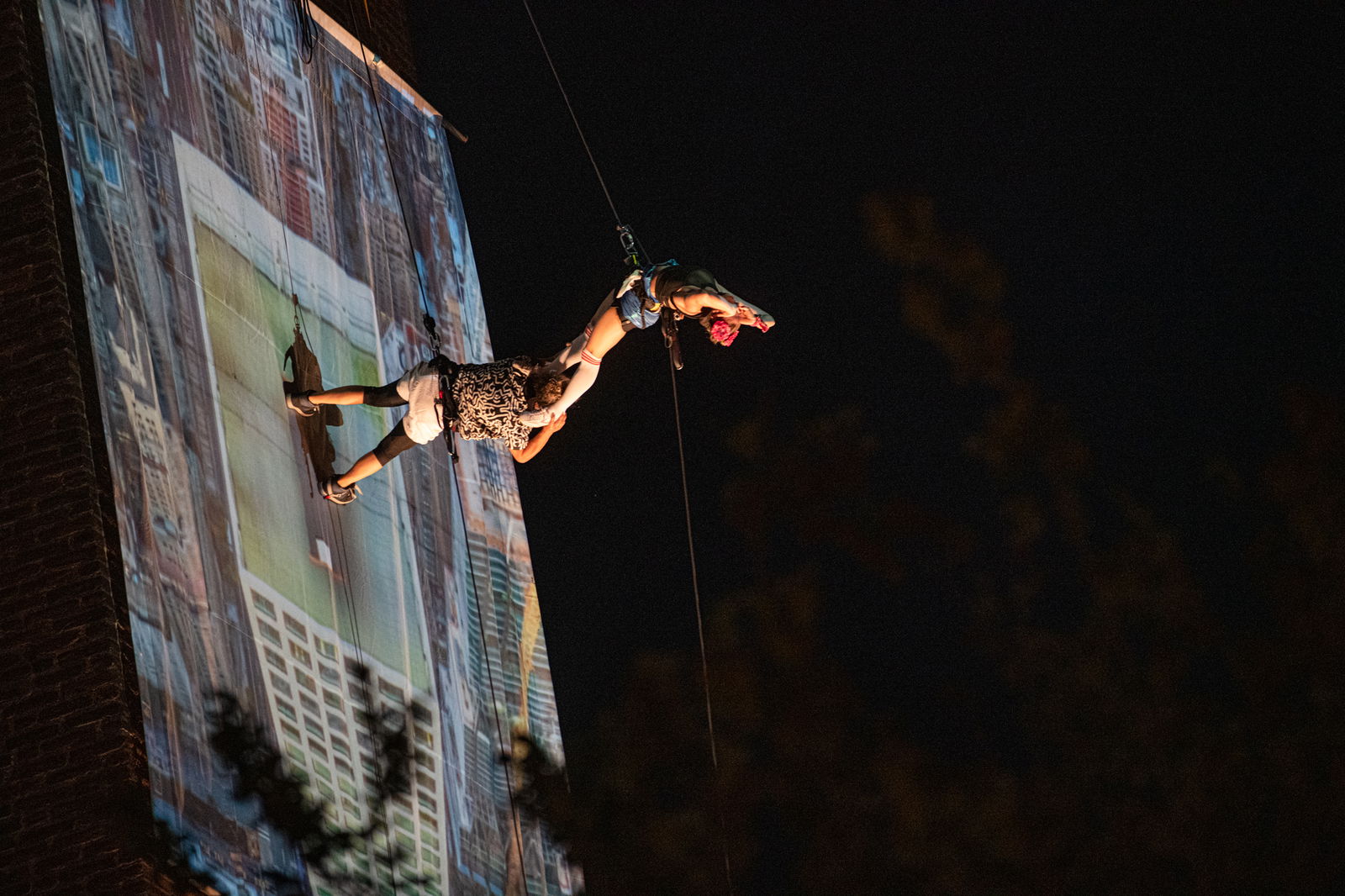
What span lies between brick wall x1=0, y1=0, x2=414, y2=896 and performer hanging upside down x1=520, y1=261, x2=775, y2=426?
2240 mm

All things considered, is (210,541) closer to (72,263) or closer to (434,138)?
(72,263)

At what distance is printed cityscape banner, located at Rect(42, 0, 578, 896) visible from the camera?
820 centimetres

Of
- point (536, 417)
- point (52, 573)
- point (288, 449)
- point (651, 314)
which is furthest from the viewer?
point (288, 449)

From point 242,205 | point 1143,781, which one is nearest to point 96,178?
point 242,205

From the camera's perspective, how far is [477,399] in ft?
29.6

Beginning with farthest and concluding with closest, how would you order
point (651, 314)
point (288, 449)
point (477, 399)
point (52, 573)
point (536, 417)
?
point (288, 449)
point (477, 399)
point (536, 417)
point (651, 314)
point (52, 573)

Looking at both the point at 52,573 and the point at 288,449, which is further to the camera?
the point at 288,449

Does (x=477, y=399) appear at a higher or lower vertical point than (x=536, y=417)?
higher

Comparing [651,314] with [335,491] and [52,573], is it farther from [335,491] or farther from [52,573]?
[335,491]

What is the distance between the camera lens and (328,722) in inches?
372

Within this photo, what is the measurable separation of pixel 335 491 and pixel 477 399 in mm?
1866

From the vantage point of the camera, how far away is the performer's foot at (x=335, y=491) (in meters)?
10.5

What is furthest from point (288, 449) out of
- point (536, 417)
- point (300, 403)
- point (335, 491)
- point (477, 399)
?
point (536, 417)

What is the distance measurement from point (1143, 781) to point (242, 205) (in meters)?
7.04
